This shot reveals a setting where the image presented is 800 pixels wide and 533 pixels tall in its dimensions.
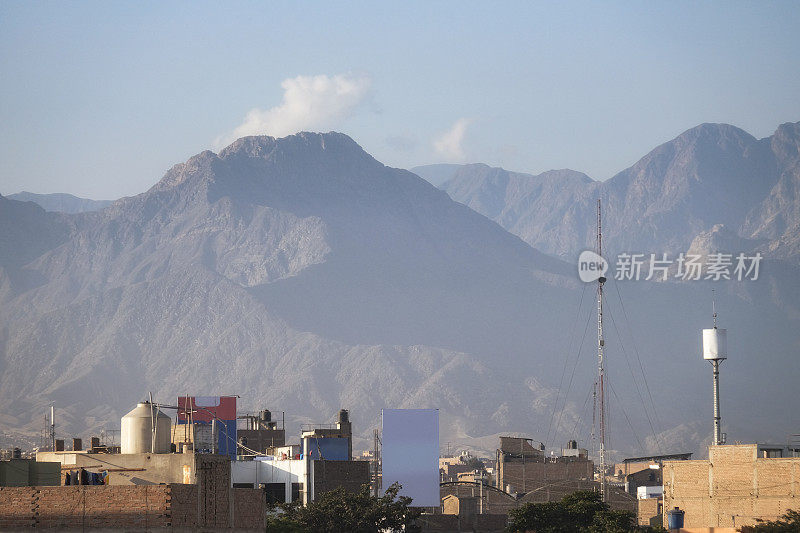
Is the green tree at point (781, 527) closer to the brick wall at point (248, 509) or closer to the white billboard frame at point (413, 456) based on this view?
the brick wall at point (248, 509)

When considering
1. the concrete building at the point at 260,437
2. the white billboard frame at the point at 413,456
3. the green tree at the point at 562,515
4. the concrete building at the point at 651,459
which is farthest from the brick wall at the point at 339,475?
the concrete building at the point at 651,459

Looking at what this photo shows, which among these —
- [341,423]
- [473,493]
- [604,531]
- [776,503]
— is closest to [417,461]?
[341,423]

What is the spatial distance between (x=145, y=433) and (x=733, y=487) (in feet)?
138

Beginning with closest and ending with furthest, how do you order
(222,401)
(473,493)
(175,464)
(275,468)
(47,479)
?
(175,464), (47,479), (275,468), (222,401), (473,493)

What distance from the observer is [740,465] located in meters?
80.2

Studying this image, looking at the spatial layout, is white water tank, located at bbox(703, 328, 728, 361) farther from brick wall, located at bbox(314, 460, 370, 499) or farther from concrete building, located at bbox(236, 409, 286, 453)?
→ concrete building, located at bbox(236, 409, 286, 453)

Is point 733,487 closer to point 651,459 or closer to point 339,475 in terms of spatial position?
point 339,475

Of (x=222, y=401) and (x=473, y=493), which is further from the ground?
(x=222, y=401)

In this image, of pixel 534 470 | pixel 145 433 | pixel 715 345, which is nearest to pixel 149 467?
pixel 145 433

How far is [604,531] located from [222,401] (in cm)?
5760

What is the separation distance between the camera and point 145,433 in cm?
A: 4978

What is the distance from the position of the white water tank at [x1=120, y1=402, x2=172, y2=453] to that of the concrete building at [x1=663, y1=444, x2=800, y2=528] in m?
39.3

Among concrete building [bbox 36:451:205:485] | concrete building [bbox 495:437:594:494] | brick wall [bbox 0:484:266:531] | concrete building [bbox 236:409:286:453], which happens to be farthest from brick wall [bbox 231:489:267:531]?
concrete building [bbox 495:437:594:494]

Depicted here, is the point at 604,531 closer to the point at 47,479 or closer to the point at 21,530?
the point at 47,479
